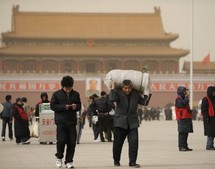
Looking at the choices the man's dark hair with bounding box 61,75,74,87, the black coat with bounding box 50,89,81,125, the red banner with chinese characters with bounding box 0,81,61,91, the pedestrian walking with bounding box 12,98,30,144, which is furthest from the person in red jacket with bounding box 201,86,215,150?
the red banner with chinese characters with bounding box 0,81,61,91

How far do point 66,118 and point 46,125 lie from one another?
5.71 meters

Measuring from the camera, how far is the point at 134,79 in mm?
11164

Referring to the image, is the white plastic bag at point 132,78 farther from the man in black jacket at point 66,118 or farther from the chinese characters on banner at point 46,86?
the chinese characters on banner at point 46,86

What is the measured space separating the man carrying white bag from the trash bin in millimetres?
5600

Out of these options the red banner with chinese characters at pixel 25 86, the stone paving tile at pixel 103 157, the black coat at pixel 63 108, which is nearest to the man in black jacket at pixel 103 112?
the stone paving tile at pixel 103 157

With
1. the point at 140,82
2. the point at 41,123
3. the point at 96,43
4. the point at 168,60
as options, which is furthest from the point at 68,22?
the point at 140,82

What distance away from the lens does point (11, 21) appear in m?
67.1

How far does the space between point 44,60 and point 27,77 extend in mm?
4990

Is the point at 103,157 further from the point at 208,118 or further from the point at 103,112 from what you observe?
the point at 103,112

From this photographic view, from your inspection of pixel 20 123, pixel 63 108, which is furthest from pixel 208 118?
pixel 20 123

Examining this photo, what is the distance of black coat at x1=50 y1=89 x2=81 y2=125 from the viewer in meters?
11.0

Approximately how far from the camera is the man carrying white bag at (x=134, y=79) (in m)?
11.1

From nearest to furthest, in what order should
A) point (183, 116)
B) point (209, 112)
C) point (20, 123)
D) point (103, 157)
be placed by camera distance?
point (103, 157), point (183, 116), point (209, 112), point (20, 123)

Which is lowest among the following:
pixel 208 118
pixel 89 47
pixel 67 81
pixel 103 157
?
pixel 103 157
